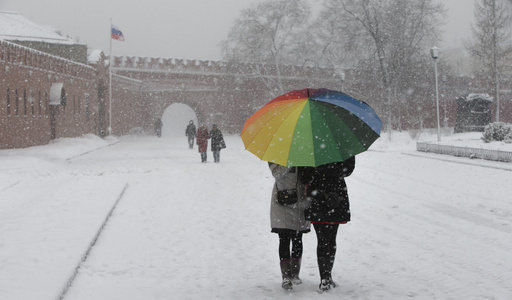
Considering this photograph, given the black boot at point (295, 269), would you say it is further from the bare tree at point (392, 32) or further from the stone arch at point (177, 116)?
the stone arch at point (177, 116)

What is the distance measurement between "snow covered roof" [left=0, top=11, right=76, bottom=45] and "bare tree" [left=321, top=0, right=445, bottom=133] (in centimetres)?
2071

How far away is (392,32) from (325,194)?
3294 centimetres

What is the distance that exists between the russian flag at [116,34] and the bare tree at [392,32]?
1517 centimetres

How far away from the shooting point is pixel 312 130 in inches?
158

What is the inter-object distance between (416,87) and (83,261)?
116ft

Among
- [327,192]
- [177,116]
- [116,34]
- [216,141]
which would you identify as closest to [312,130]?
[327,192]

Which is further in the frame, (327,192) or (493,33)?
(493,33)

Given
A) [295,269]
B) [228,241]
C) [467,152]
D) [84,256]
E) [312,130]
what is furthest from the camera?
[467,152]

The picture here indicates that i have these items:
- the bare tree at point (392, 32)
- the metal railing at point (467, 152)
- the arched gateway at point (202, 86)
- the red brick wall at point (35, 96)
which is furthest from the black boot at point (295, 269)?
the arched gateway at point (202, 86)

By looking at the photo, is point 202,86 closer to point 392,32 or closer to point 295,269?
point 392,32

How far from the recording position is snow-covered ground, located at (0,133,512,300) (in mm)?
4750

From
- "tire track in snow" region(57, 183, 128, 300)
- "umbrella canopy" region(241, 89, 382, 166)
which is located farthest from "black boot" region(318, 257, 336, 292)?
"tire track in snow" region(57, 183, 128, 300)

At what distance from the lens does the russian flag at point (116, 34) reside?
3716cm

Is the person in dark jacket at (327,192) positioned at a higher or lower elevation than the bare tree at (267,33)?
lower
